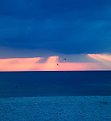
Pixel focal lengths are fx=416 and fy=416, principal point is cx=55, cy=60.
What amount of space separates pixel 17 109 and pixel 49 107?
2679 mm

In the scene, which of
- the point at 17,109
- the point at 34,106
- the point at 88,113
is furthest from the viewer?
the point at 34,106

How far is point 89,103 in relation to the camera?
34.2 m

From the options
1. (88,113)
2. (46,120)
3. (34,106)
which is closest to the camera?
(46,120)

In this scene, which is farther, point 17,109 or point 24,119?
point 17,109

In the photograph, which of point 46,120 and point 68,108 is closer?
point 46,120

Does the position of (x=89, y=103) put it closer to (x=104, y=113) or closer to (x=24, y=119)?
(x=104, y=113)

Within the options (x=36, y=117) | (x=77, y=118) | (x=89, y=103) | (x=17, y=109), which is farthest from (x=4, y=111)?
(x=89, y=103)

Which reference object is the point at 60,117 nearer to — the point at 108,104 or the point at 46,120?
the point at 46,120

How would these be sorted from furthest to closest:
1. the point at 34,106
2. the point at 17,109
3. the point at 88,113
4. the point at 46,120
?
the point at 34,106, the point at 17,109, the point at 88,113, the point at 46,120

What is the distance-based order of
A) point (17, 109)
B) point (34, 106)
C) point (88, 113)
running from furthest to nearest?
point (34, 106)
point (17, 109)
point (88, 113)

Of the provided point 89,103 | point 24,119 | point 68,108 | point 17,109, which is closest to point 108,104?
point 89,103

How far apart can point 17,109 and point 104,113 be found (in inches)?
253

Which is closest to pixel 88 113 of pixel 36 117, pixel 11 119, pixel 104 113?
pixel 104 113

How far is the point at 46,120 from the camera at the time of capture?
25.6 m
